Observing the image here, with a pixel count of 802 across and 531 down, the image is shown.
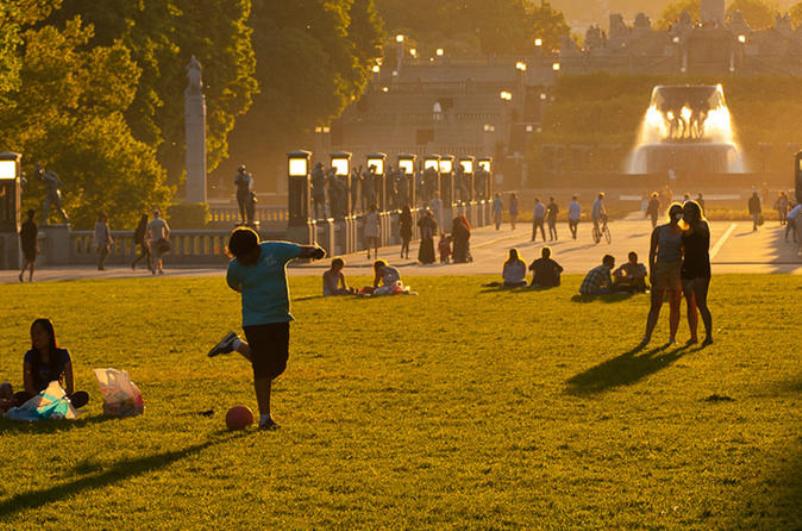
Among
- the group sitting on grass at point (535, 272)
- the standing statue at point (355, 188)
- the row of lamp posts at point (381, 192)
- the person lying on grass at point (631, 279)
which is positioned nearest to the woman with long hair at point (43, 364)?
the person lying on grass at point (631, 279)

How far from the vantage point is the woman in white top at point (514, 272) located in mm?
34594

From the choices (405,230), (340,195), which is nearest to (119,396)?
(405,230)

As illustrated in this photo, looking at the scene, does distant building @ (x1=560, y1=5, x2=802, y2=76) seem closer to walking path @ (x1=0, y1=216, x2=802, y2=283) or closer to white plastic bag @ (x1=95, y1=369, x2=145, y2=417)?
walking path @ (x1=0, y1=216, x2=802, y2=283)

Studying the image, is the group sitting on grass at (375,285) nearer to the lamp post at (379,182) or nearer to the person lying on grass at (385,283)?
the person lying on grass at (385,283)

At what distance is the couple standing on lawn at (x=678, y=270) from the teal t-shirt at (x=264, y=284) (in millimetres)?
7813

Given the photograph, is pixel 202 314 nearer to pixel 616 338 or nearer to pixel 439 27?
pixel 616 338

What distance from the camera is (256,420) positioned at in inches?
Answer: 644

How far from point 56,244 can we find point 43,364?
110 feet

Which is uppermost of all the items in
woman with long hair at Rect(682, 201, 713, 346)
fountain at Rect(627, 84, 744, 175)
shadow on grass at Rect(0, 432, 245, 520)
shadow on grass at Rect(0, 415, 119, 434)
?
fountain at Rect(627, 84, 744, 175)

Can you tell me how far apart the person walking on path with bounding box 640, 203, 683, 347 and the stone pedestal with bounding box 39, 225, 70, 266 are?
94.5 feet

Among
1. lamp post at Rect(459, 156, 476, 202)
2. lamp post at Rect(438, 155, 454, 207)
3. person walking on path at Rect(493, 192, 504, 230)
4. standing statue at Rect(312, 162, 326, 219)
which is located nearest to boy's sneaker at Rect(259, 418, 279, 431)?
standing statue at Rect(312, 162, 326, 219)

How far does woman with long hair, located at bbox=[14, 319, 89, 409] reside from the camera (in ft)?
52.3

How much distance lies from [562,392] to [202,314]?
11779mm

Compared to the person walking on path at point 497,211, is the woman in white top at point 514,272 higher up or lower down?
lower down
